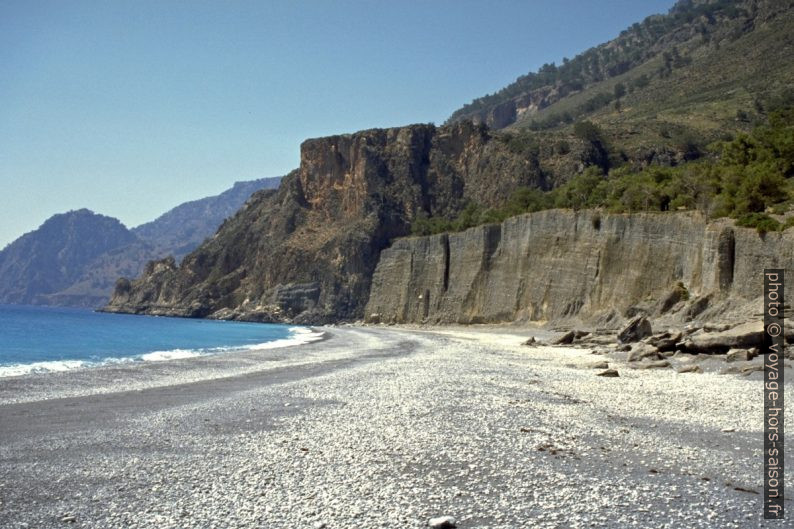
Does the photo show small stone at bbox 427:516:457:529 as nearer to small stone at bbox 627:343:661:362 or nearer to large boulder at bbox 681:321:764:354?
small stone at bbox 627:343:661:362

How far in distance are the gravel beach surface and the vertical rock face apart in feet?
272

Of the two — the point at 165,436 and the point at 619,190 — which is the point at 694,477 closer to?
the point at 165,436

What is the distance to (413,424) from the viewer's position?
12352 millimetres

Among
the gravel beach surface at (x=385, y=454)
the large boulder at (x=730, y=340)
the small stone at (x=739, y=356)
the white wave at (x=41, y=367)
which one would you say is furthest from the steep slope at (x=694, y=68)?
the white wave at (x=41, y=367)

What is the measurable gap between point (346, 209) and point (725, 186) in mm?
77176

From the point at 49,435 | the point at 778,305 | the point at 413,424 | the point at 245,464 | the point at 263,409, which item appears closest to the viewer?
the point at 245,464

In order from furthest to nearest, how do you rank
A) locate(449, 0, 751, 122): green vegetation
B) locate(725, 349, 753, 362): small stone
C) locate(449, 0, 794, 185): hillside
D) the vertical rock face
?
locate(449, 0, 751, 122): green vegetation < the vertical rock face < locate(449, 0, 794, 185): hillside < locate(725, 349, 753, 362): small stone

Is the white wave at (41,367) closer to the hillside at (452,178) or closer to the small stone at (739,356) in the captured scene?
the small stone at (739,356)

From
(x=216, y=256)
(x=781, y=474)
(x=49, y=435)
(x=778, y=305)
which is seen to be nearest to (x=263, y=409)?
(x=49, y=435)

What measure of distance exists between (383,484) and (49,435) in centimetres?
675

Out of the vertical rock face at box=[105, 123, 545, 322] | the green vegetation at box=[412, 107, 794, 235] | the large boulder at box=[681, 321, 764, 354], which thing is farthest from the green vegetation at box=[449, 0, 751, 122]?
the large boulder at box=[681, 321, 764, 354]

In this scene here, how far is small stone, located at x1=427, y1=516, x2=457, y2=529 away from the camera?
22.5ft

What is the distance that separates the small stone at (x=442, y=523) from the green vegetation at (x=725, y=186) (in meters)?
30.8

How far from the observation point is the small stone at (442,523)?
22.5ft
